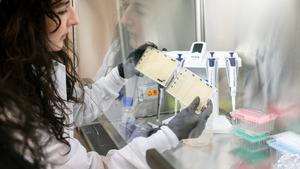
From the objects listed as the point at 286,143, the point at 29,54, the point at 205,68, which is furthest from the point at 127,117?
the point at 29,54

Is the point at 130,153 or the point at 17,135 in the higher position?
the point at 17,135

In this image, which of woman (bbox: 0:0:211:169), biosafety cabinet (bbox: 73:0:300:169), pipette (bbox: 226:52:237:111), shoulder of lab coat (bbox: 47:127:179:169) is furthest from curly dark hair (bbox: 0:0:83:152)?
pipette (bbox: 226:52:237:111)

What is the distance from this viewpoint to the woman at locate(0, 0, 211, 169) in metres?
0.69

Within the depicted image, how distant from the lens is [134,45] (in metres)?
1.45

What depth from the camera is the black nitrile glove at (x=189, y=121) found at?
1.00 m

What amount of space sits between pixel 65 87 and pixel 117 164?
29 cm

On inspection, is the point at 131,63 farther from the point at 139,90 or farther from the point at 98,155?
the point at 98,155

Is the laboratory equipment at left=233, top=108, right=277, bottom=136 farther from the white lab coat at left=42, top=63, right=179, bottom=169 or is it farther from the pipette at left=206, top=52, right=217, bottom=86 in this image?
the white lab coat at left=42, top=63, right=179, bottom=169

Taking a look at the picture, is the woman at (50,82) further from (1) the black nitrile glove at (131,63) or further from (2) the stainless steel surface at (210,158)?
(1) the black nitrile glove at (131,63)

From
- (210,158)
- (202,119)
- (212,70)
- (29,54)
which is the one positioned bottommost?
(210,158)

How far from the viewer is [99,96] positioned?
139 cm

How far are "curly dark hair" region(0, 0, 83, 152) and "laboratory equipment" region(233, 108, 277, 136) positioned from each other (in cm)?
63

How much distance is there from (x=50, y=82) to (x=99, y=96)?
1.85 feet

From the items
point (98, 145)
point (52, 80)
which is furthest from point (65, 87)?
point (98, 145)
